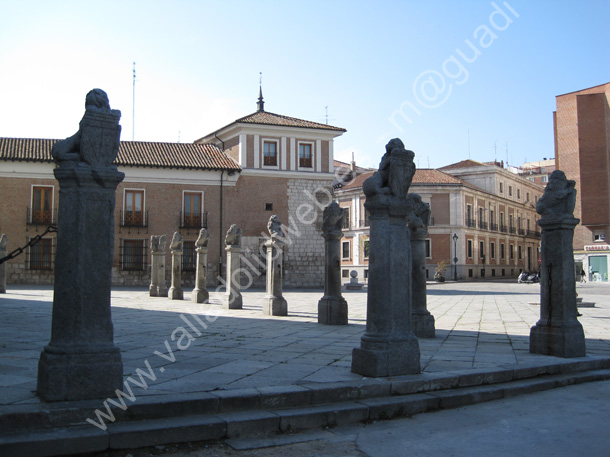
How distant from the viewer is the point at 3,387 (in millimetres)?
4867

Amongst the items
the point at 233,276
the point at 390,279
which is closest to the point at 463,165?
the point at 233,276

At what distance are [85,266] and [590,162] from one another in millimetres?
43116

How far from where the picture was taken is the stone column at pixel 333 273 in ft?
36.7

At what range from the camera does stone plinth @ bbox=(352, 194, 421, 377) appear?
19.0 feet

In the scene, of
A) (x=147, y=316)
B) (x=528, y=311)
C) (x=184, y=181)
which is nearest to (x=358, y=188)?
(x=184, y=181)

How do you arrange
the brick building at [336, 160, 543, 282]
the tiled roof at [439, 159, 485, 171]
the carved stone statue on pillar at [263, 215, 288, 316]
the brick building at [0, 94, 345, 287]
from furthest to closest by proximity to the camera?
1. the tiled roof at [439, 159, 485, 171]
2. the brick building at [336, 160, 543, 282]
3. the brick building at [0, 94, 345, 287]
4. the carved stone statue on pillar at [263, 215, 288, 316]

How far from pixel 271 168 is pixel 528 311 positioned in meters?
20.6

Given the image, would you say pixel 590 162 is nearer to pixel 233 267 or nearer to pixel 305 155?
pixel 305 155

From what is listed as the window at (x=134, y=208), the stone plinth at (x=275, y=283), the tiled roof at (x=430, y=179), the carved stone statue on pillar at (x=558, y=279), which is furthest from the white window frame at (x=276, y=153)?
the carved stone statue on pillar at (x=558, y=279)

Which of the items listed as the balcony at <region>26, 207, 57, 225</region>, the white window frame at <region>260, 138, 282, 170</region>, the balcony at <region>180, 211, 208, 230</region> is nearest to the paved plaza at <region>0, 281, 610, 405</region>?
the balcony at <region>26, 207, 57, 225</region>

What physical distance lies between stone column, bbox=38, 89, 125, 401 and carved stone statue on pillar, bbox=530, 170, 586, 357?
5578 mm

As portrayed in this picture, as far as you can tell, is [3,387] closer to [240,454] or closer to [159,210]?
[240,454]

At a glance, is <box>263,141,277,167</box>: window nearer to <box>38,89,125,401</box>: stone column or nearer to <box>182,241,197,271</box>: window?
<box>182,241,197,271</box>: window

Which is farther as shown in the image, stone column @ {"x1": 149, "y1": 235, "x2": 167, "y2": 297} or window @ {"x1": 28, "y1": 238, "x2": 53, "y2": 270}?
window @ {"x1": 28, "y1": 238, "x2": 53, "y2": 270}
